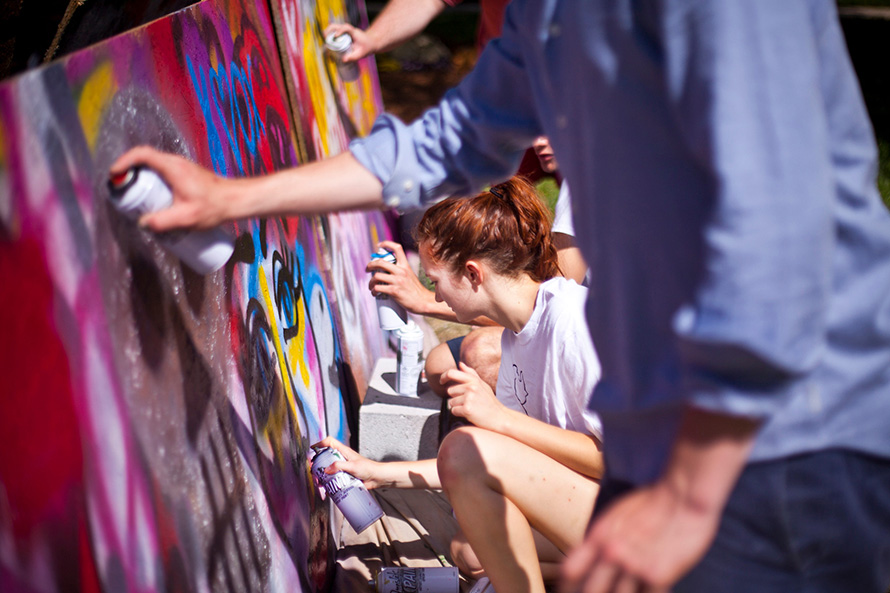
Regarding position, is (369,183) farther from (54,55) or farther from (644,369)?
(54,55)

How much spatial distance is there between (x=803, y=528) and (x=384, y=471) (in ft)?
4.95

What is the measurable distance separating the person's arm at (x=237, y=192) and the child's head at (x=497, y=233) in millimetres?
1160

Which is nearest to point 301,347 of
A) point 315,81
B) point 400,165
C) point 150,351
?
point 150,351

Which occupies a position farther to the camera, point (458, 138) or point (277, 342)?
point (277, 342)

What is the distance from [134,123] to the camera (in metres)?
1.45

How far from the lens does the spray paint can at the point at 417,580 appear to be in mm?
2303

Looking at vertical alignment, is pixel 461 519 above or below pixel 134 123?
below

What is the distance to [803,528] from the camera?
3.23 ft

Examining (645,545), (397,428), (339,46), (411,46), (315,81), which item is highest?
(411,46)

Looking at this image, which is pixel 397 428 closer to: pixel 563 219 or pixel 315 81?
pixel 563 219

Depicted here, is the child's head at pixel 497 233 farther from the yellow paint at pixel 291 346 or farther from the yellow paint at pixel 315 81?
the yellow paint at pixel 315 81

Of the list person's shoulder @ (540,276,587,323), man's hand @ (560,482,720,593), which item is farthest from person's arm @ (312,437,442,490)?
man's hand @ (560,482,720,593)

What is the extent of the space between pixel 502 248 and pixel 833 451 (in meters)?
1.48

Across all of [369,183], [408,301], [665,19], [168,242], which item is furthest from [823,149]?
[408,301]
